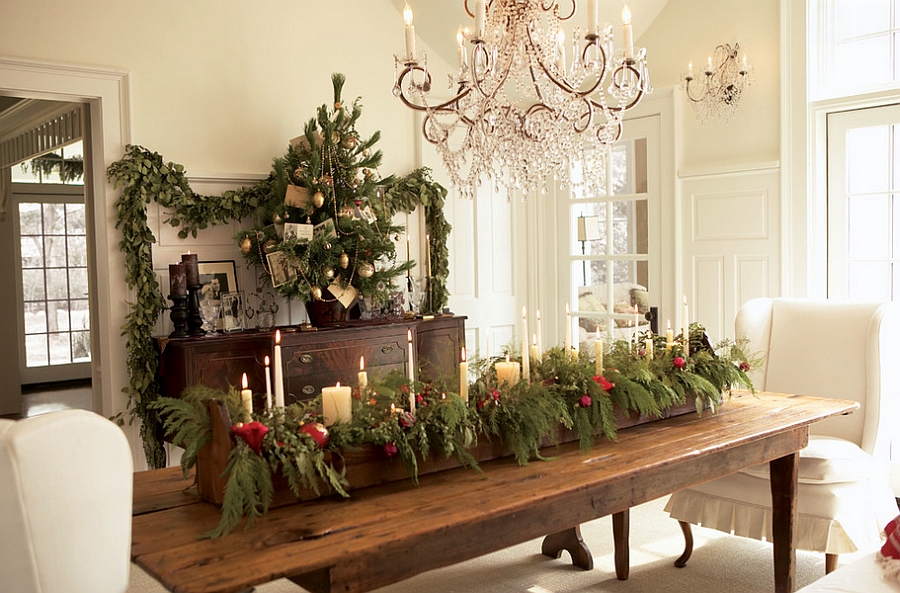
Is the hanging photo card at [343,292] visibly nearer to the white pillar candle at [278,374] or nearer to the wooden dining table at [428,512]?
the wooden dining table at [428,512]

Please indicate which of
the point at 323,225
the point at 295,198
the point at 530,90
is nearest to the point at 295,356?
the point at 323,225

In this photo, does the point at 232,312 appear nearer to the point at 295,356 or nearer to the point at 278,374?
the point at 295,356

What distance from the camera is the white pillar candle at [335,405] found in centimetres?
204

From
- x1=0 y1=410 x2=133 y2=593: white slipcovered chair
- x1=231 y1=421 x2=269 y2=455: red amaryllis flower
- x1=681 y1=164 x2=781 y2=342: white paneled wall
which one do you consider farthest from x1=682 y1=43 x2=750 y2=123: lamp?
x1=0 y1=410 x2=133 y2=593: white slipcovered chair


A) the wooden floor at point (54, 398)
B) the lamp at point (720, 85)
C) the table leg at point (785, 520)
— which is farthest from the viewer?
the wooden floor at point (54, 398)

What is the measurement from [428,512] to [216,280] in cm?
299

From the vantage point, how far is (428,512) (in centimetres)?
180

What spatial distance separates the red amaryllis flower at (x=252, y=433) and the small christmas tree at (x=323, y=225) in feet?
8.10

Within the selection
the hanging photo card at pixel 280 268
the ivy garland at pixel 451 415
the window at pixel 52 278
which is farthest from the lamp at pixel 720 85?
the window at pixel 52 278

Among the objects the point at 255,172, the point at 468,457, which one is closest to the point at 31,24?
the point at 255,172

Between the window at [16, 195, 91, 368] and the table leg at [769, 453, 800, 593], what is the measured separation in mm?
8246

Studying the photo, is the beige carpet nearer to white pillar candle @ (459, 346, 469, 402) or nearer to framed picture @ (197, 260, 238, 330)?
white pillar candle @ (459, 346, 469, 402)

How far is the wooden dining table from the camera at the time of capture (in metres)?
1.57

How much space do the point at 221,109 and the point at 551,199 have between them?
8.00 ft
